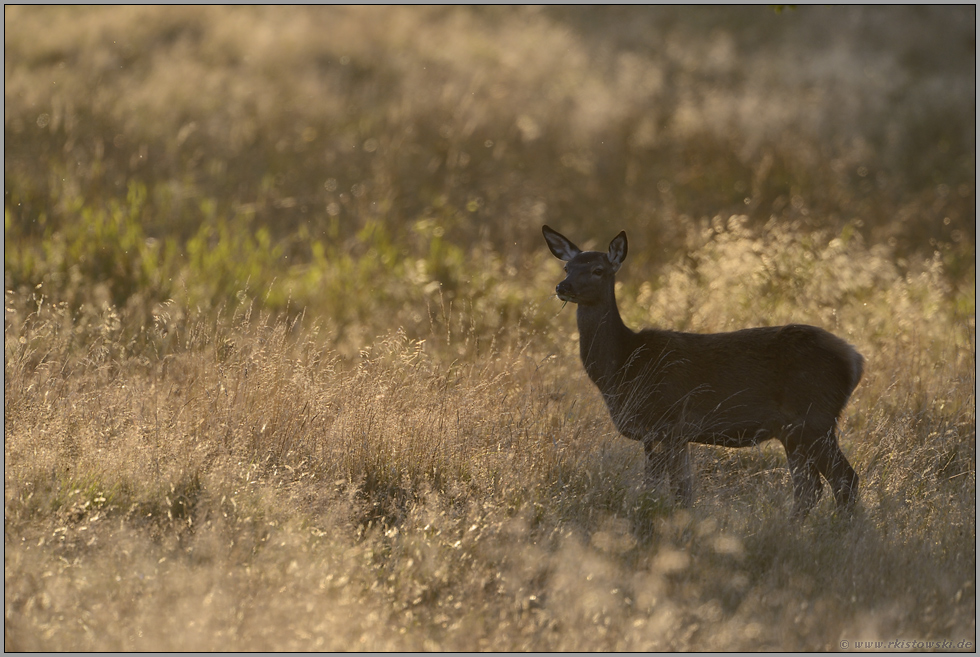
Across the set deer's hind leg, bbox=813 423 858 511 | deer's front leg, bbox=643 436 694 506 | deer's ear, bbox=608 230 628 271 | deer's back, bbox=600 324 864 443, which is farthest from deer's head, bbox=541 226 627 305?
deer's hind leg, bbox=813 423 858 511

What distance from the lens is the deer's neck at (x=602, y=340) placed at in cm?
611

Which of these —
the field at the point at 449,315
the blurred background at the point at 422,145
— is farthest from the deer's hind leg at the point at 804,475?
the blurred background at the point at 422,145

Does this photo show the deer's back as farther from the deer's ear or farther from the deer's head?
the deer's ear

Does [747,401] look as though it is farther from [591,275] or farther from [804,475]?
[591,275]

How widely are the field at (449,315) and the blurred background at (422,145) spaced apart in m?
0.07

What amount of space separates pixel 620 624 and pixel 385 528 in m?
1.47

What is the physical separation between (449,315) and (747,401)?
82.8 inches

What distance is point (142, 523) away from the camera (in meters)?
4.75

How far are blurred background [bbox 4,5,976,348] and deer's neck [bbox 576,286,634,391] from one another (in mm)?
3553

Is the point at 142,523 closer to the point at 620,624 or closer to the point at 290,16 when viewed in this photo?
the point at 620,624

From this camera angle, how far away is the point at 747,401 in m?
5.66

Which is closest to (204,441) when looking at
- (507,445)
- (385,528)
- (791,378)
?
(385,528)

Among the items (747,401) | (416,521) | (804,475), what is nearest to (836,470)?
(804,475)

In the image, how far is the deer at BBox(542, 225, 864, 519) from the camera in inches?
220
